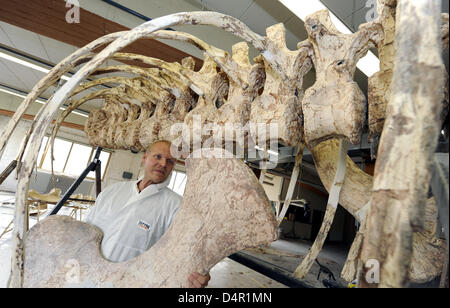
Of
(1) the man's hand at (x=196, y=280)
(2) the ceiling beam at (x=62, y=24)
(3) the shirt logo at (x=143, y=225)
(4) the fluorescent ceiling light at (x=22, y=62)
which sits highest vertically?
(4) the fluorescent ceiling light at (x=22, y=62)

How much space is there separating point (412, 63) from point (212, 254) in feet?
2.72

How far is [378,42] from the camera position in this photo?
0.83 metres

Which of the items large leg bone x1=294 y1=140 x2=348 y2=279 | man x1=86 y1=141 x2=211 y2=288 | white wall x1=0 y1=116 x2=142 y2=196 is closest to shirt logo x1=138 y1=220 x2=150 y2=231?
man x1=86 y1=141 x2=211 y2=288

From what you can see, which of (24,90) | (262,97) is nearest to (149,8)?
(262,97)

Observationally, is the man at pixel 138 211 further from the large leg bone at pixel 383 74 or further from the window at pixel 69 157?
the window at pixel 69 157

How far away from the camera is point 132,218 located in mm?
1488

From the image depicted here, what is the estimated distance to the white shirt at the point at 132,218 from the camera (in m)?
1.38

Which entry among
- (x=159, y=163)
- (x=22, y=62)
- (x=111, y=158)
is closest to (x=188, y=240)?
(x=159, y=163)

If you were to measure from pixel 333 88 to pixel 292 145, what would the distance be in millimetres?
256

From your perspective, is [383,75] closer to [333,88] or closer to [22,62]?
[333,88]

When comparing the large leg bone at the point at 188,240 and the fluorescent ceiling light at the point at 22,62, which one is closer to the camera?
the large leg bone at the point at 188,240

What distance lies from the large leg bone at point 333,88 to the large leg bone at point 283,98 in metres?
0.06

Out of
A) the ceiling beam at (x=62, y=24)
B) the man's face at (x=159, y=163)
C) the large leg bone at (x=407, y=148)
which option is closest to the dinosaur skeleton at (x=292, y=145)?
the large leg bone at (x=407, y=148)
